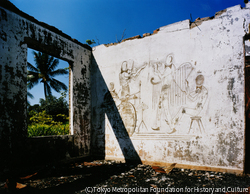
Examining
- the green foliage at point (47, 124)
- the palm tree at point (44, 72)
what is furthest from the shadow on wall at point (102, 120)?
the palm tree at point (44, 72)

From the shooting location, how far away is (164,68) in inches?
184

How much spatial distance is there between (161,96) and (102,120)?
2.07m

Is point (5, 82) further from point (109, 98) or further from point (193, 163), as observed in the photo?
point (193, 163)

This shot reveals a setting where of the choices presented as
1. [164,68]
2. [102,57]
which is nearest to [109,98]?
[102,57]

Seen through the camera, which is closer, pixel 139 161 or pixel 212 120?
pixel 212 120

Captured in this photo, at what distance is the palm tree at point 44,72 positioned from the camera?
59.5 ft

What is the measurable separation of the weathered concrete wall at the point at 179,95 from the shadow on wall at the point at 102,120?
0.10 feet

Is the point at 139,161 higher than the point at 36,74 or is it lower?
lower

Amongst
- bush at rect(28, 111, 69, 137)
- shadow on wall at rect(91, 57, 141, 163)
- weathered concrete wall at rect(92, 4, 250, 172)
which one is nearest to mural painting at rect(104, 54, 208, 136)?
weathered concrete wall at rect(92, 4, 250, 172)

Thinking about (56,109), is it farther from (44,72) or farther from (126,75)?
(126,75)

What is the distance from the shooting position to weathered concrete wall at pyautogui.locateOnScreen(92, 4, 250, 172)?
3.82 m

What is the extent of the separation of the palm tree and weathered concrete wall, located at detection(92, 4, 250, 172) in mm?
14613

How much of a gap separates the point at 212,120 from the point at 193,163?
1089mm

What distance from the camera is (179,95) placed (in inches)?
173
